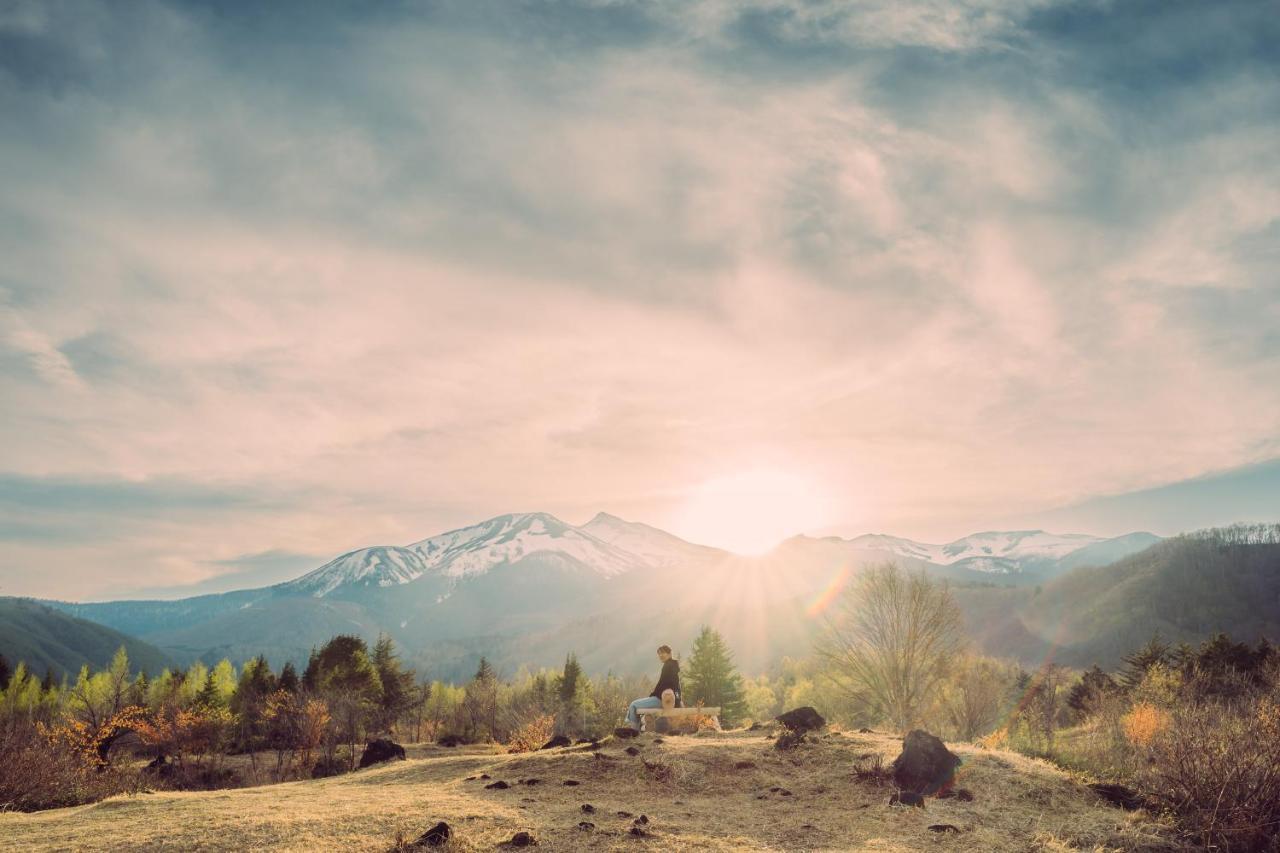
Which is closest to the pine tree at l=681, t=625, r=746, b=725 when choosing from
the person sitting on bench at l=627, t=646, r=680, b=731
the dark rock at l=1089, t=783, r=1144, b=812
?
the person sitting on bench at l=627, t=646, r=680, b=731

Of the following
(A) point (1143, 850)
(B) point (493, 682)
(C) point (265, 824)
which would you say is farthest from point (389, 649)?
(A) point (1143, 850)

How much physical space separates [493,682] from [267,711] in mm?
21334

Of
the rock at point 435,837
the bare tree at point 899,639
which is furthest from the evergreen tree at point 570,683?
the rock at point 435,837

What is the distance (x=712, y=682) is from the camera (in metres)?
58.0

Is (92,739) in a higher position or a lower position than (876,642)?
lower

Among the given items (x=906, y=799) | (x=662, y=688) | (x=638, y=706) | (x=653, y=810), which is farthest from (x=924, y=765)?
(x=638, y=706)

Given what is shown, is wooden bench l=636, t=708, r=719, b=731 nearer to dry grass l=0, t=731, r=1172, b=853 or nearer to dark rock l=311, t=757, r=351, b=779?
dry grass l=0, t=731, r=1172, b=853

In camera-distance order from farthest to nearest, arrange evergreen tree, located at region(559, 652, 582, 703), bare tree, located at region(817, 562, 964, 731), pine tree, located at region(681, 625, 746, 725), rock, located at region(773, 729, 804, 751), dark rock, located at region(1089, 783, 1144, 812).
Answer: evergreen tree, located at region(559, 652, 582, 703) → pine tree, located at region(681, 625, 746, 725) → bare tree, located at region(817, 562, 964, 731) → rock, located at region(773, 729, 804, 751) → dark rock, located at region(1089, 783, 1144, 812)

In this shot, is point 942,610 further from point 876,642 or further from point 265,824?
point 265,824

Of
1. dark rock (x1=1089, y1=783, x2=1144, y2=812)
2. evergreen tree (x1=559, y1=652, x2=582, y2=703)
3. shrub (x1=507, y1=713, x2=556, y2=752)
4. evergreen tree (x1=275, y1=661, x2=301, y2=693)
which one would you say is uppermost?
dark rock (x1=1089, y1=783, x2=1144, y2=812)

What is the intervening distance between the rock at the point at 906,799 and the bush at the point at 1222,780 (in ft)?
13.0

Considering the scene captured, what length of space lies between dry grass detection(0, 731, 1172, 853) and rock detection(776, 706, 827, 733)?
167 centimetres

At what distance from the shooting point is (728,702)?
58.0 meters

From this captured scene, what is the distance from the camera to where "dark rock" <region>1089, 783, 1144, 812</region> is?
12295 millimetres
